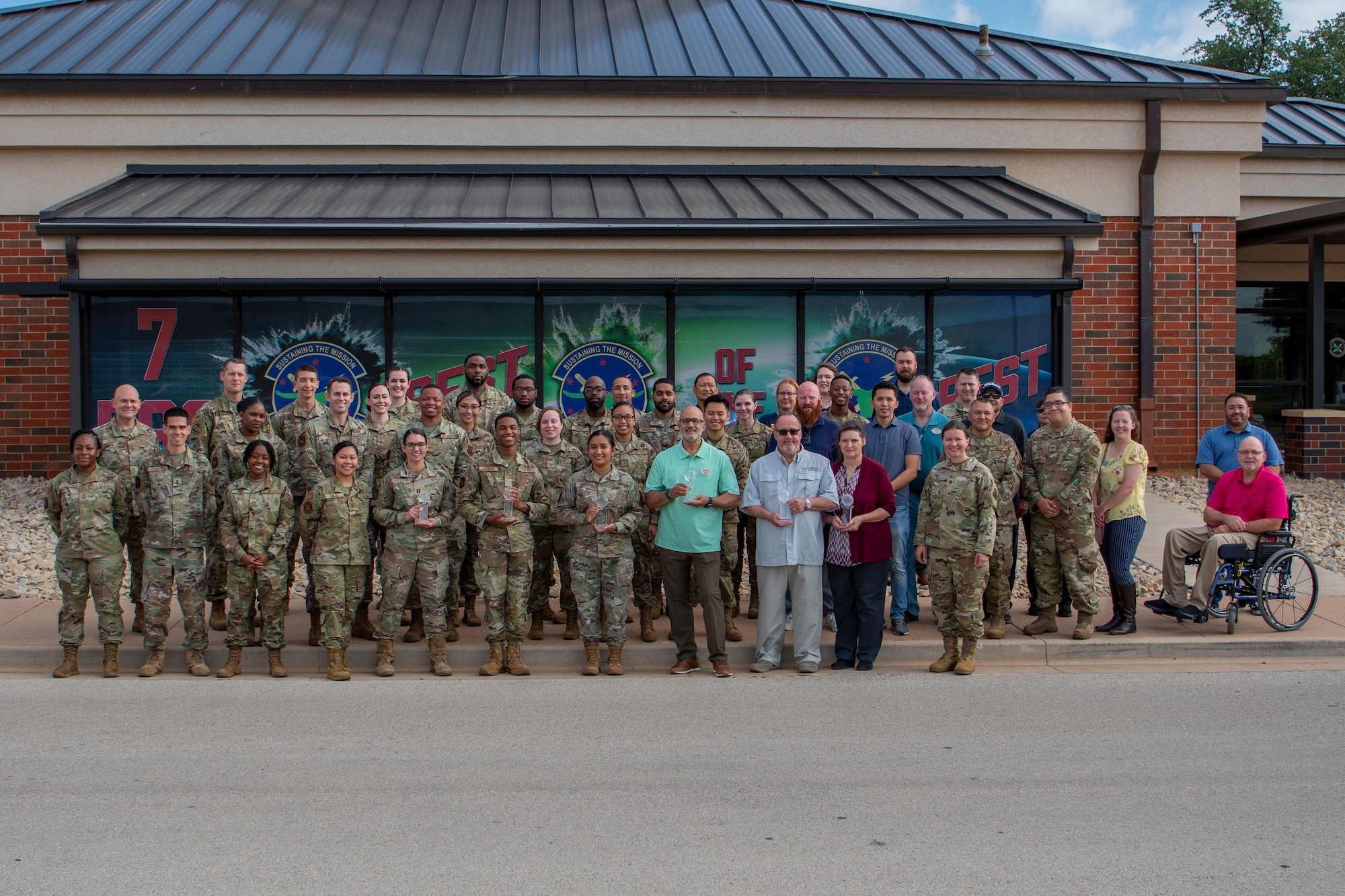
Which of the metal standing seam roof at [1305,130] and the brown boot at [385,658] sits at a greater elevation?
the metal standing seam roof at [1305,130]

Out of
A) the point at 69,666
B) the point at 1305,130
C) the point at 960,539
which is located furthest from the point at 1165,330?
the point at 69,666

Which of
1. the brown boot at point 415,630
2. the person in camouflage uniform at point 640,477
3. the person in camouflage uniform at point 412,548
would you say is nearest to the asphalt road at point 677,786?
the person in camouflage uniform at point 412,548

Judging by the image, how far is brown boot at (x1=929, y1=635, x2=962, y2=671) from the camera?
25.3 feet

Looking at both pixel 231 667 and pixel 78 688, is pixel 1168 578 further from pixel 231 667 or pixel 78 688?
pixel 78 688

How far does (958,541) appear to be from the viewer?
7.60 m

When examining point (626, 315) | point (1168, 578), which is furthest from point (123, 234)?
point (1168, 578)

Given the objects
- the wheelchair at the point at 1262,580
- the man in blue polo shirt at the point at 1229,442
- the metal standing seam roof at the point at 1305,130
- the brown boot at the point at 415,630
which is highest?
the metal standing seam roof at the point at 1305,130

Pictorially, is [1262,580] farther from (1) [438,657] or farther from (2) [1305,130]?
(2) [1305,130]

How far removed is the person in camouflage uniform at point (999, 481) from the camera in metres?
8.16

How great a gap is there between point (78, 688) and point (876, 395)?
6.32 meters

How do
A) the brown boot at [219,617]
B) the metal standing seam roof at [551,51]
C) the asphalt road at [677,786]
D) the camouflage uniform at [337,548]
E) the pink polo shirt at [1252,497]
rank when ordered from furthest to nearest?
the metal standing seam roof at [551,51] → the brown boot at [219,617] → the pink polo shirt at [1252,497] → the camouflage uniform at [337,548] → the asphalt road at [677,786]

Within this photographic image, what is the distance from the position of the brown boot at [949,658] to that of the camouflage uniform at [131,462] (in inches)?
239

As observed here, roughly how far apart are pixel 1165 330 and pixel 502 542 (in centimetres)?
1123

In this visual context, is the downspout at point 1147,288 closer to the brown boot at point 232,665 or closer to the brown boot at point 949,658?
the brown boot at point 949,658
